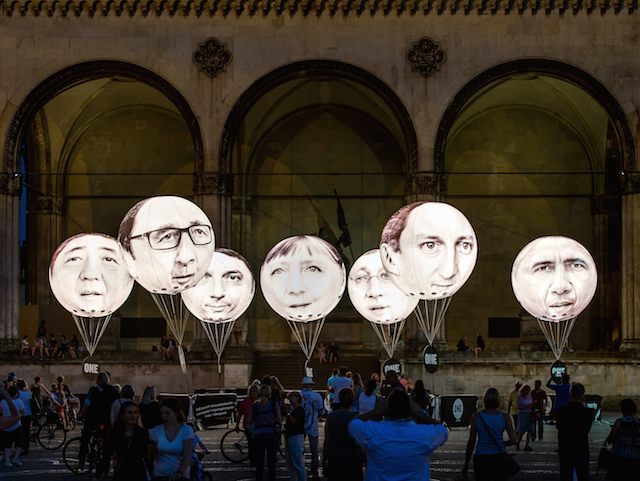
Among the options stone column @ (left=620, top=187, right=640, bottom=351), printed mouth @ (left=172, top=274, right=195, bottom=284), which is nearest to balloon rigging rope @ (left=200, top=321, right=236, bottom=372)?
printed mouth @ (left=172, top=274, right=195, bottom=284)

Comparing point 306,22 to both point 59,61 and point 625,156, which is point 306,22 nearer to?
point 59,61

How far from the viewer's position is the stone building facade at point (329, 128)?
127 feet

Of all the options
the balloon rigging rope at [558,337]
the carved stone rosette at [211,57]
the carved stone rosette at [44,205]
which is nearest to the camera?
the balloon rigging rope at [558,337]

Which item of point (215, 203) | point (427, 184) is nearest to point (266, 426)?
point (215, 203)

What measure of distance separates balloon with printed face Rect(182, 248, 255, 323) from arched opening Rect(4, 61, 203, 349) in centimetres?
1397

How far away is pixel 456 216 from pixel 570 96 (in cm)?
1943

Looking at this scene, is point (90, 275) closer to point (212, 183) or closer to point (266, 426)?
point (212, 183)

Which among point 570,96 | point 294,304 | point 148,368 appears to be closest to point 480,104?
point 570,96

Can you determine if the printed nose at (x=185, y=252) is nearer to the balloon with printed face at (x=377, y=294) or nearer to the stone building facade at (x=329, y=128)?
the balloon with printed face at (x=377, y=294)

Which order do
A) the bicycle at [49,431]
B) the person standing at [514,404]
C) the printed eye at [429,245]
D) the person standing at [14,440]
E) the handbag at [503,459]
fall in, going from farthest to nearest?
the person standing at [514,404] < the bicycle at [49,431] < the printed eye at [429,245] < the person standing at [14,440] < the handbag at [503,459]

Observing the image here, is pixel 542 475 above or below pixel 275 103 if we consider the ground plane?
below

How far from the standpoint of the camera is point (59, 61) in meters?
39.1

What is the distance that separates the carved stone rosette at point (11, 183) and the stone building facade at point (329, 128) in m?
0.04

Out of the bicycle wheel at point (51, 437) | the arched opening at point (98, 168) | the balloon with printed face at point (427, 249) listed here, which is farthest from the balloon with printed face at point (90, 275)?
the arched opening at point (98, 168)
